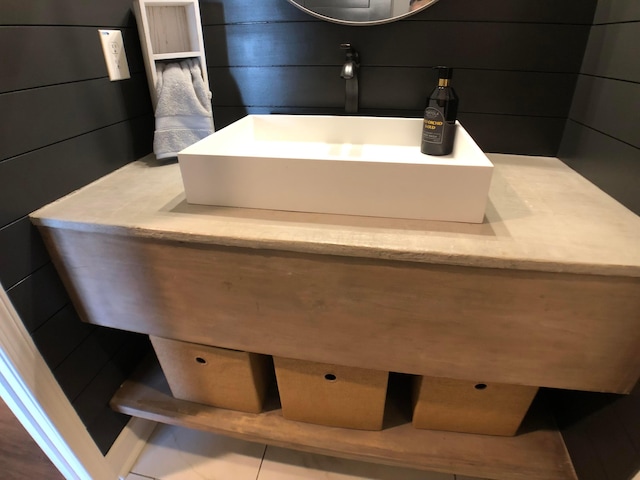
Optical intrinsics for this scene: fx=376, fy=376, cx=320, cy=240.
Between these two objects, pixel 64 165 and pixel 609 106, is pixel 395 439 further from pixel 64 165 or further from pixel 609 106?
pixel 64 165

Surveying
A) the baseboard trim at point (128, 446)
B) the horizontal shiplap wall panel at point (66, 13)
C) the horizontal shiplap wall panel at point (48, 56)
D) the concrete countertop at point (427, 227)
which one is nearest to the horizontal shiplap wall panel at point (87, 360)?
the baseboard trim at point (128, 446)

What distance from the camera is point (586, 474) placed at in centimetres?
93

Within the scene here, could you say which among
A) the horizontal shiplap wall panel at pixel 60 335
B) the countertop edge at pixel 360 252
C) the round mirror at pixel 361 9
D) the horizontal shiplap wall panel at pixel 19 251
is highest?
the round mirror at pixel 361 9

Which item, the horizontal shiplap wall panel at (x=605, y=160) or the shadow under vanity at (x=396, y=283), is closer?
the shadow under vanity at (x=396, y=283)

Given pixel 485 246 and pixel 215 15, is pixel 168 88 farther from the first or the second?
pixel 485 246

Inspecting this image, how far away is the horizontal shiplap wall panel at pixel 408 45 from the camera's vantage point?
39.4 inches

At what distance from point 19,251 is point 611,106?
4.58 ft

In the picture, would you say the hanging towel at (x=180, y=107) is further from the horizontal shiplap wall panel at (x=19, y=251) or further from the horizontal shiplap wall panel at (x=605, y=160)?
the horizontal shiplap wall panel at (x=605, y=160)

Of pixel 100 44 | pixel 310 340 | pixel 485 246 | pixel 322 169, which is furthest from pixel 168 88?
pixel 485 246

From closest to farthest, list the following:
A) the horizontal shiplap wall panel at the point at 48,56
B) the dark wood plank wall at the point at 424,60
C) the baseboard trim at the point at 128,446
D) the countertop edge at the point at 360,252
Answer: the countertop edge at the point at 360,252, the horizontal shiplap wall panel at the point at 48,56, the dark wood plank wall at the point at 424,60, the baseboard trim at the point at 128,446

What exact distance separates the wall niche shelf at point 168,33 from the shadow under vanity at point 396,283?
358mm

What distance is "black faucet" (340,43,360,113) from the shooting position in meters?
1.02

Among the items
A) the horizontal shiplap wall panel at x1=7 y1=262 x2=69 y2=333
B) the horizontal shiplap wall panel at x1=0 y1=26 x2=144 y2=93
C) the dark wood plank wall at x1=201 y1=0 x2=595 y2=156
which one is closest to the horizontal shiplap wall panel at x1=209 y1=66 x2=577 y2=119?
the dark wood plank wall at x1=201 y1=0 x2=595 y2=156

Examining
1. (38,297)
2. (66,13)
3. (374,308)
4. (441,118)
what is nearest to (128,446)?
(38,297)
